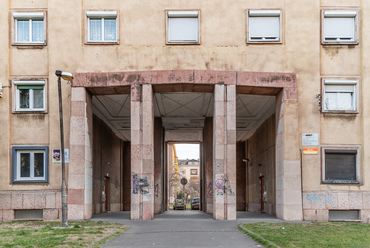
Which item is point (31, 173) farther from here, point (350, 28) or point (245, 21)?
point (350, 28)

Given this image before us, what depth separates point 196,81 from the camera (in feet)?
72.6

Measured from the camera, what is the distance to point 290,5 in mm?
22766

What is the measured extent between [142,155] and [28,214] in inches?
222

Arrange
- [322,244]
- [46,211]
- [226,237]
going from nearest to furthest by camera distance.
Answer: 1. [322,244]
2. [226,237]
3. [46,211]

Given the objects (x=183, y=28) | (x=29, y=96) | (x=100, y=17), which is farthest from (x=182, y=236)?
(x=100, y=17)

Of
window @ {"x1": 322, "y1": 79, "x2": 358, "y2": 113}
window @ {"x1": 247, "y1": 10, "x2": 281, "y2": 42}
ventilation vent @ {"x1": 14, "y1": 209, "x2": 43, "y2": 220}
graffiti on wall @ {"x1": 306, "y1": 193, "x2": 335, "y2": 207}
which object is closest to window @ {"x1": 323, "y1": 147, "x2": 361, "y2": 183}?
graffiti on wall @ {"x1": 306, "y1": 193, "x2": 335, "y2": 207}

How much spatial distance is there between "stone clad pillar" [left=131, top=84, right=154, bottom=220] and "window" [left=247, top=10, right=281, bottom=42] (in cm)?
524

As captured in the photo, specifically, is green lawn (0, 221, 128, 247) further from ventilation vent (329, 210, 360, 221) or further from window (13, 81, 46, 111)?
ventilation vent (329, 210, 360, 221)

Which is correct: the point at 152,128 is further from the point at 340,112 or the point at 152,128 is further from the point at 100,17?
the point at 340,112

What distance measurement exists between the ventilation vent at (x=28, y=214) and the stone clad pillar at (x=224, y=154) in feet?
24.8

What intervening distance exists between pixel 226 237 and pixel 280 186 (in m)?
8.06

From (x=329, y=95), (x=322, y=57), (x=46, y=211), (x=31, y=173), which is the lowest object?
(x=46, y=211)

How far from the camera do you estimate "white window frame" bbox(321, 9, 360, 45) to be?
22.8m

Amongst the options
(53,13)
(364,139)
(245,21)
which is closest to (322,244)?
(364,139)
